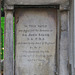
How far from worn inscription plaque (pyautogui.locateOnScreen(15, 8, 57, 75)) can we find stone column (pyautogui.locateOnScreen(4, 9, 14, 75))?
322 millimetres

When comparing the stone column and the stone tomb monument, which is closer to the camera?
the stone column

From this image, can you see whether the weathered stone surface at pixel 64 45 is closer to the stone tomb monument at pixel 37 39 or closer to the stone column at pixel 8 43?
the stone tomb monument at pixel 37 39

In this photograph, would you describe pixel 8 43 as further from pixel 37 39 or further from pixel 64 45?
pixel 64 45

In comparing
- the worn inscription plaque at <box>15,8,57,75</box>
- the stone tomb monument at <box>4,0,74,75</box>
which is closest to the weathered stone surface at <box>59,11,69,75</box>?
the stone tomb monument at <box>4,0,74,75</box>

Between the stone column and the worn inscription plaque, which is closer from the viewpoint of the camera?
the stone column

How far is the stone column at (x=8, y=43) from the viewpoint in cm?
501

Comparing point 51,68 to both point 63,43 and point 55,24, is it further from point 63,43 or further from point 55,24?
point 55,24

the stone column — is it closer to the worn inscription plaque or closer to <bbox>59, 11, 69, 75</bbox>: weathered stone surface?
the worn inscription plaque

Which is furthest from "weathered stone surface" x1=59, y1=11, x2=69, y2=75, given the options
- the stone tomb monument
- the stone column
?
the stone column

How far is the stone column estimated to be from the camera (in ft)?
16.4

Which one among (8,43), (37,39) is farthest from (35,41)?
(8,43)

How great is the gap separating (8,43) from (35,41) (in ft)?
2.88

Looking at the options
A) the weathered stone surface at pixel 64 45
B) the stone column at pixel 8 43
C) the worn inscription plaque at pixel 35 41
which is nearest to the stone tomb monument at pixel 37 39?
the worn inscription plaque at pixel 35 41

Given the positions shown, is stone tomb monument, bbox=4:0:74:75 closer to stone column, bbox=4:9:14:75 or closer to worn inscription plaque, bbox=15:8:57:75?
worn inscription plaque, bbox=15:8:57:75
